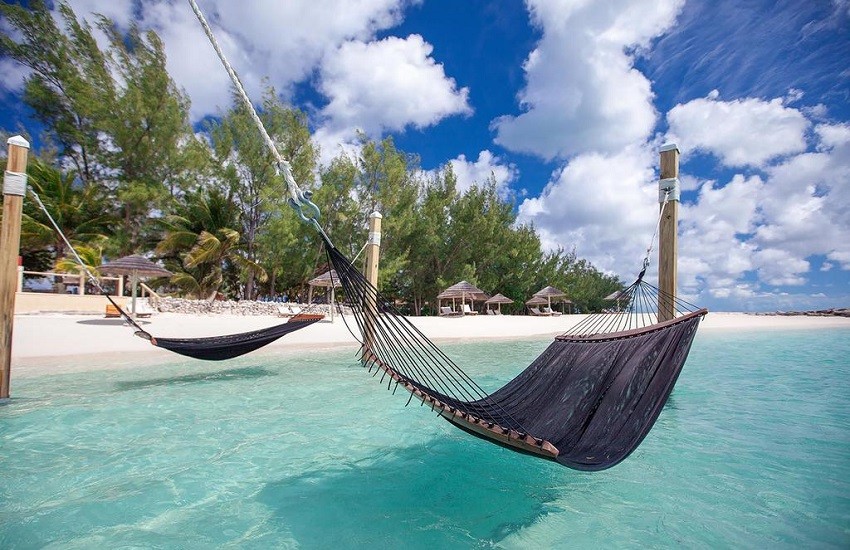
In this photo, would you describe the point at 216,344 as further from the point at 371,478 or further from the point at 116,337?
the point at 116,337

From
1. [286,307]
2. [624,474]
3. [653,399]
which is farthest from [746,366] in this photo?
[286,307]

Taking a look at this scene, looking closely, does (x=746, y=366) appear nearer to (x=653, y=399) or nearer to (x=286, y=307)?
(x=653, y=399)

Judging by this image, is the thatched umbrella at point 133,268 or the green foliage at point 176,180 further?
the green foliage at point 176,180

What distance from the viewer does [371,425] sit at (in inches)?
145

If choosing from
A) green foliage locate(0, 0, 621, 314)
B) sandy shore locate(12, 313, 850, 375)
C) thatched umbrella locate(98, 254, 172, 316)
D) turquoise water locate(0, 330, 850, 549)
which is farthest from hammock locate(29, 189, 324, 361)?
green foliage locate(0, 0, 621, 314)

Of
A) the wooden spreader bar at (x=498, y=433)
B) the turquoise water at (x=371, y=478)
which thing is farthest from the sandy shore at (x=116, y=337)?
the wooden spreader bar at (x=498, y=433)

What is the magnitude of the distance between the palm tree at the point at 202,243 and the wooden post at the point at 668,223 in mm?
14395

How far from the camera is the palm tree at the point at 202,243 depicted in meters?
14.9

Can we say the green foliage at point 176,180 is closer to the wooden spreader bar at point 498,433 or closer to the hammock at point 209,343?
the hammock at point 209,343

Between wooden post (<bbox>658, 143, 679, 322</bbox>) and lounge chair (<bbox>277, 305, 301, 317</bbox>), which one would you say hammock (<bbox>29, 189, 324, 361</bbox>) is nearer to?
wooden post (<bbox>658, 143, 679, 322</bbox>)

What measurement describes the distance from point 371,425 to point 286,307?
37.4 ft

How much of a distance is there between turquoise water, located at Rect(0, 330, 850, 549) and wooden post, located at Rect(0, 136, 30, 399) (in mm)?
567

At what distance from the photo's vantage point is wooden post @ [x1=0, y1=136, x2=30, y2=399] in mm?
3680

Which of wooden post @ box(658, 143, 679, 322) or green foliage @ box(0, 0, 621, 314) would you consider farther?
green foliage @ box(0, 0, 621, 314)
